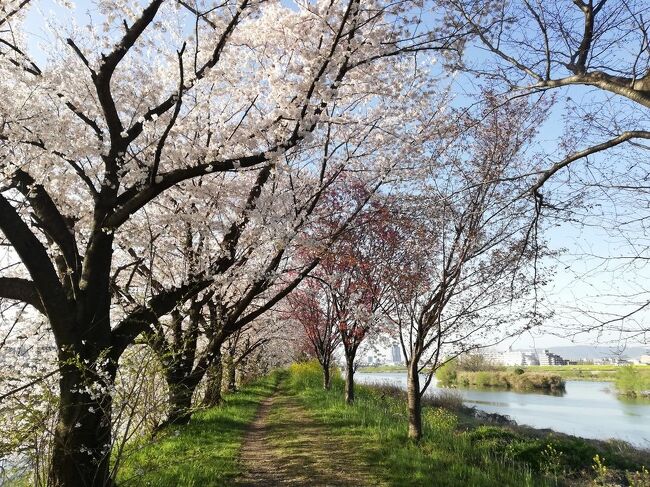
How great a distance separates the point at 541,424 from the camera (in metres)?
17.4

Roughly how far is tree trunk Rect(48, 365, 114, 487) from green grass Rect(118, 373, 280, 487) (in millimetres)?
306

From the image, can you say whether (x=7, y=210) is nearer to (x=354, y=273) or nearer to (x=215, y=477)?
(x=215, y=477)

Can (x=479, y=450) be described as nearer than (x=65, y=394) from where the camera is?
No

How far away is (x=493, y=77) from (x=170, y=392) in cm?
502

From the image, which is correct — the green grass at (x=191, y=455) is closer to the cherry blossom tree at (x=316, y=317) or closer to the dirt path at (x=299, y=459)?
the dirt path at (x=299, y=459)

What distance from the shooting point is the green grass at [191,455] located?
5.39 m

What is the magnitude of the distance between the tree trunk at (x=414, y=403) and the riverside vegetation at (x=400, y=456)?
6.1 inches

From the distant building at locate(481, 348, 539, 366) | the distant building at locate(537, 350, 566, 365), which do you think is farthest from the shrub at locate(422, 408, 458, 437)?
the distant building at locate(537, 350, 566, 365)

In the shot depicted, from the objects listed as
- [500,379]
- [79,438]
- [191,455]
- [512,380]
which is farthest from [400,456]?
[500,379]

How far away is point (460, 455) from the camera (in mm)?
6758

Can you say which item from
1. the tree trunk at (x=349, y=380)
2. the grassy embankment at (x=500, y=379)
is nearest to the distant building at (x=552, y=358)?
the grassy embankment at (x=500, y=379)

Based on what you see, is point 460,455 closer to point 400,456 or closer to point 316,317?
point 400,456

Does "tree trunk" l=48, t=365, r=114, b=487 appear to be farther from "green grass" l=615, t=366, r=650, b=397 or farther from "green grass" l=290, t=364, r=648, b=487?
"green grass" l=615, t=366, r=650, b=397

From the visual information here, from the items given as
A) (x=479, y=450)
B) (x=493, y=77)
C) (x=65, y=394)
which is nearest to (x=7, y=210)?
(x=65, y=394)
